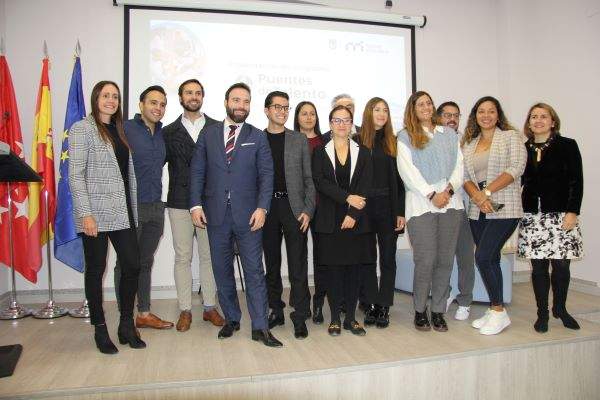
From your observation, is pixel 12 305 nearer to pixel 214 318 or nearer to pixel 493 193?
pixel 214 318

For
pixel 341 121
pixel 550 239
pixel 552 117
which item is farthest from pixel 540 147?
pixel 341 121

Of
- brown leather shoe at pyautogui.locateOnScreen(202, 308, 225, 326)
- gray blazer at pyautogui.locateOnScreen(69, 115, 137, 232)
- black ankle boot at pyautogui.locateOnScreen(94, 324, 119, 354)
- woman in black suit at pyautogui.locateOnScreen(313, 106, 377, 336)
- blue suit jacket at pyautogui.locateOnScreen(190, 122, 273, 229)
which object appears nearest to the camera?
gray blazer at pyautogui.locateOnScreen(69, 115, 137, 232)

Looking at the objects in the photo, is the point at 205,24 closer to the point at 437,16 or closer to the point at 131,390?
the point at 437,16

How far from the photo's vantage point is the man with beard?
2932mm

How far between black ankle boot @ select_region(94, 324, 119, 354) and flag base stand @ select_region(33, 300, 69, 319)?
45.4 inches

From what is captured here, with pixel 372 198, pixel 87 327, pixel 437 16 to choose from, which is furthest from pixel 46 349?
pixel 437 16

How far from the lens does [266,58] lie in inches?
172

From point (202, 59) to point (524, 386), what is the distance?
378 centimetres

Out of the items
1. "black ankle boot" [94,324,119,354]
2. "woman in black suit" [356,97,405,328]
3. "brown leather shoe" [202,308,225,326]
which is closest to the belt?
"woman in black suit" [356,97,405,328]

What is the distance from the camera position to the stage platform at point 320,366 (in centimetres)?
210

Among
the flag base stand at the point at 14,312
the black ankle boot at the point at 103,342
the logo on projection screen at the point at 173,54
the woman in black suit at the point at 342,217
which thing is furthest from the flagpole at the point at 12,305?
the woman in black suit at the point at 342,217

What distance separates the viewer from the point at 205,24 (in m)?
4.22

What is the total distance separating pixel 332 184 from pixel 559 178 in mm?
1464

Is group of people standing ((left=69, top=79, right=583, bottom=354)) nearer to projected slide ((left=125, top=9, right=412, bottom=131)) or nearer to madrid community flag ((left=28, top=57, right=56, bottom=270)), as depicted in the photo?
madrid community flag ((left=28, top=57, right=56, bottom=270))
